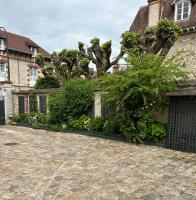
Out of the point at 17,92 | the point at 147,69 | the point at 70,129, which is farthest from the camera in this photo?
the point at 17,92

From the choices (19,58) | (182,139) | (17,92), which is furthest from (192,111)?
(19,58)

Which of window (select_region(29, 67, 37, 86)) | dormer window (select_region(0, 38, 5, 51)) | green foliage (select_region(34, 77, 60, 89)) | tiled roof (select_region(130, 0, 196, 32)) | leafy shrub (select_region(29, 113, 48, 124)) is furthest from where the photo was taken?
window (select_region(29, 67, 37, 86))

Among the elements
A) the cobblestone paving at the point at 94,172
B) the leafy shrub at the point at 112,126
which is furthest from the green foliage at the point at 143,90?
the cobblestone paving at the point at 94,172

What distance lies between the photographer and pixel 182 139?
8.41 metres

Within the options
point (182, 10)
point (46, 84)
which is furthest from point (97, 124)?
point (46, 84)

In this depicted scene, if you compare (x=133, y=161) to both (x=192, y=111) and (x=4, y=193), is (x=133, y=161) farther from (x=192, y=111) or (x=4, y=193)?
(x=4, y=193)

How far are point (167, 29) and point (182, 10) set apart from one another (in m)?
4.67

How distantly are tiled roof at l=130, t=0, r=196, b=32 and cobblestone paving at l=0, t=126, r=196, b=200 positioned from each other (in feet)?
28.9

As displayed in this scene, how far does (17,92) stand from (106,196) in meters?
13.0

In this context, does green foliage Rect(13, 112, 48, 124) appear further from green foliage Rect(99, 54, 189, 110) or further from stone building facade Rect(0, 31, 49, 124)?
stone building facade Rect(0, 31, 49, 124)

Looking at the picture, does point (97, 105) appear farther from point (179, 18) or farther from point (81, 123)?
point (179, 18)

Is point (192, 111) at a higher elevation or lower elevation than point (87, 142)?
higher

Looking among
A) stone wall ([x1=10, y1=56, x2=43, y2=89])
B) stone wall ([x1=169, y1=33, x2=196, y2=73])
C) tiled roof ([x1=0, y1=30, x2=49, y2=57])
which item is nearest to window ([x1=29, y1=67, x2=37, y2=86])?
stone wall ([x1=10, y1=56, x2=43, y2=89])

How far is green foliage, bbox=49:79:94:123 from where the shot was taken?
472 inches
